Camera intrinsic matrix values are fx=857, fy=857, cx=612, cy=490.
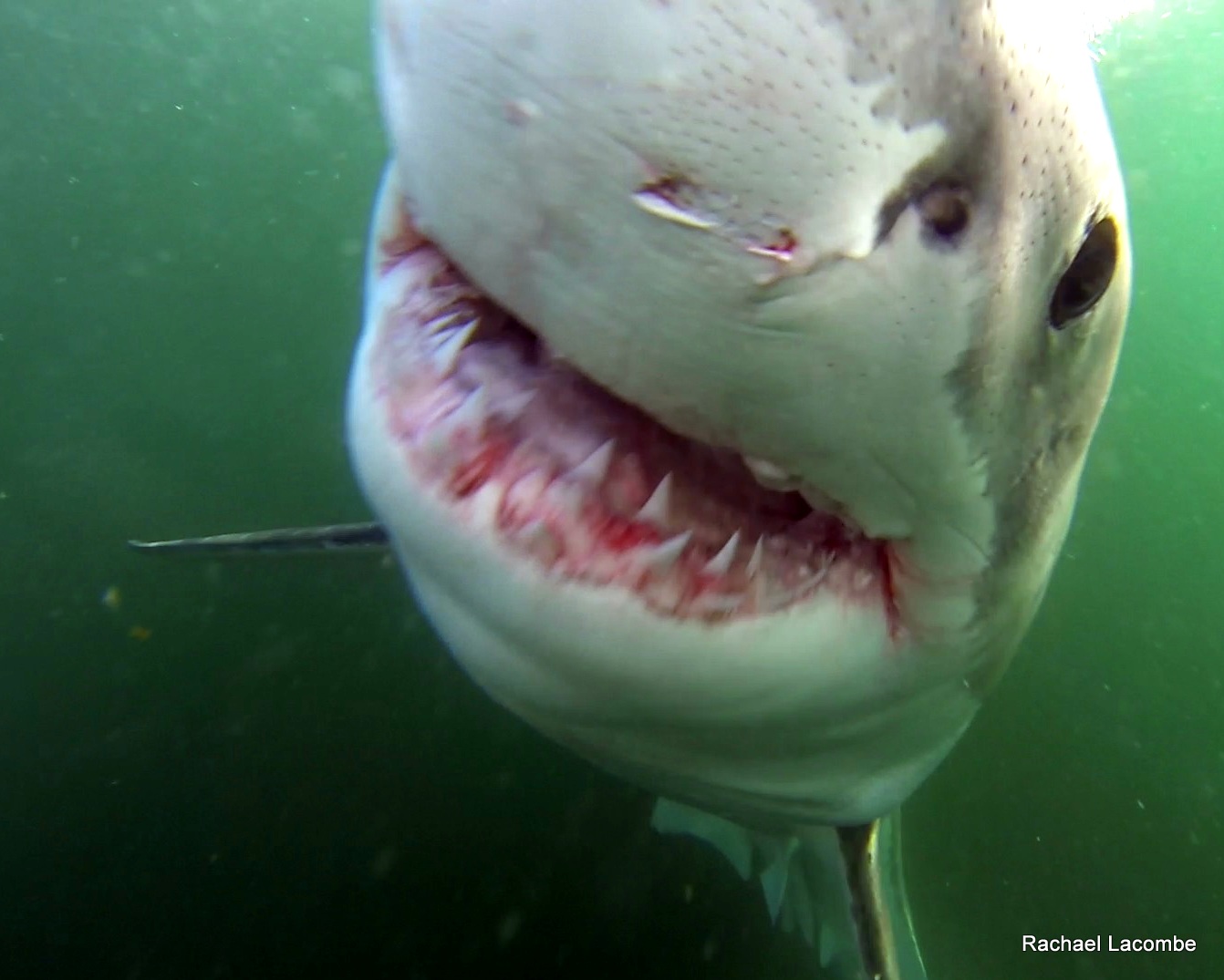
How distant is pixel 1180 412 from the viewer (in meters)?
7.64

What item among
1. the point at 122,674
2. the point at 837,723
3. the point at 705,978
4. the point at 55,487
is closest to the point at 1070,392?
the point at 837,723

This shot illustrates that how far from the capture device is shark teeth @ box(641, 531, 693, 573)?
28.6 inches

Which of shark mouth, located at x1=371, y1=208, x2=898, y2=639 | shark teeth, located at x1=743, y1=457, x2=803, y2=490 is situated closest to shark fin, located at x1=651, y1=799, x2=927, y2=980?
shark mouth, located at x1=371, y1=208, x2=898, y2=639

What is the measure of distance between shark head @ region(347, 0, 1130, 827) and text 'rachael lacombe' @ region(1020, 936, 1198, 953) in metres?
4.31

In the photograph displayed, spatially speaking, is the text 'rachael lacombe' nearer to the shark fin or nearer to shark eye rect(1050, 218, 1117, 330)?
the shark fin

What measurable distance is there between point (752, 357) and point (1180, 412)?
28.4ft

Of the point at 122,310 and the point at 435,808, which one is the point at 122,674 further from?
the point at 122,310

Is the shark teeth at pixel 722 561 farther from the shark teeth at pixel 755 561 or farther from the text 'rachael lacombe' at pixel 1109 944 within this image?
the text 'rachael lacombe' at pixel 1109 944

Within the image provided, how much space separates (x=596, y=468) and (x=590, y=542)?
2.5 inches

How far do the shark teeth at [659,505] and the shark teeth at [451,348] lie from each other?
0.24 metres

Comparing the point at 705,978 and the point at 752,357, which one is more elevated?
the point at 752,357

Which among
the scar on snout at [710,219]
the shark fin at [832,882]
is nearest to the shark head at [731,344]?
the scar on snout at [710,219]

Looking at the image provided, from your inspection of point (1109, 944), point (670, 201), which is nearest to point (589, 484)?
point (670, 201)

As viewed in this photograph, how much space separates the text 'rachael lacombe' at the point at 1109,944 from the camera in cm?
432
